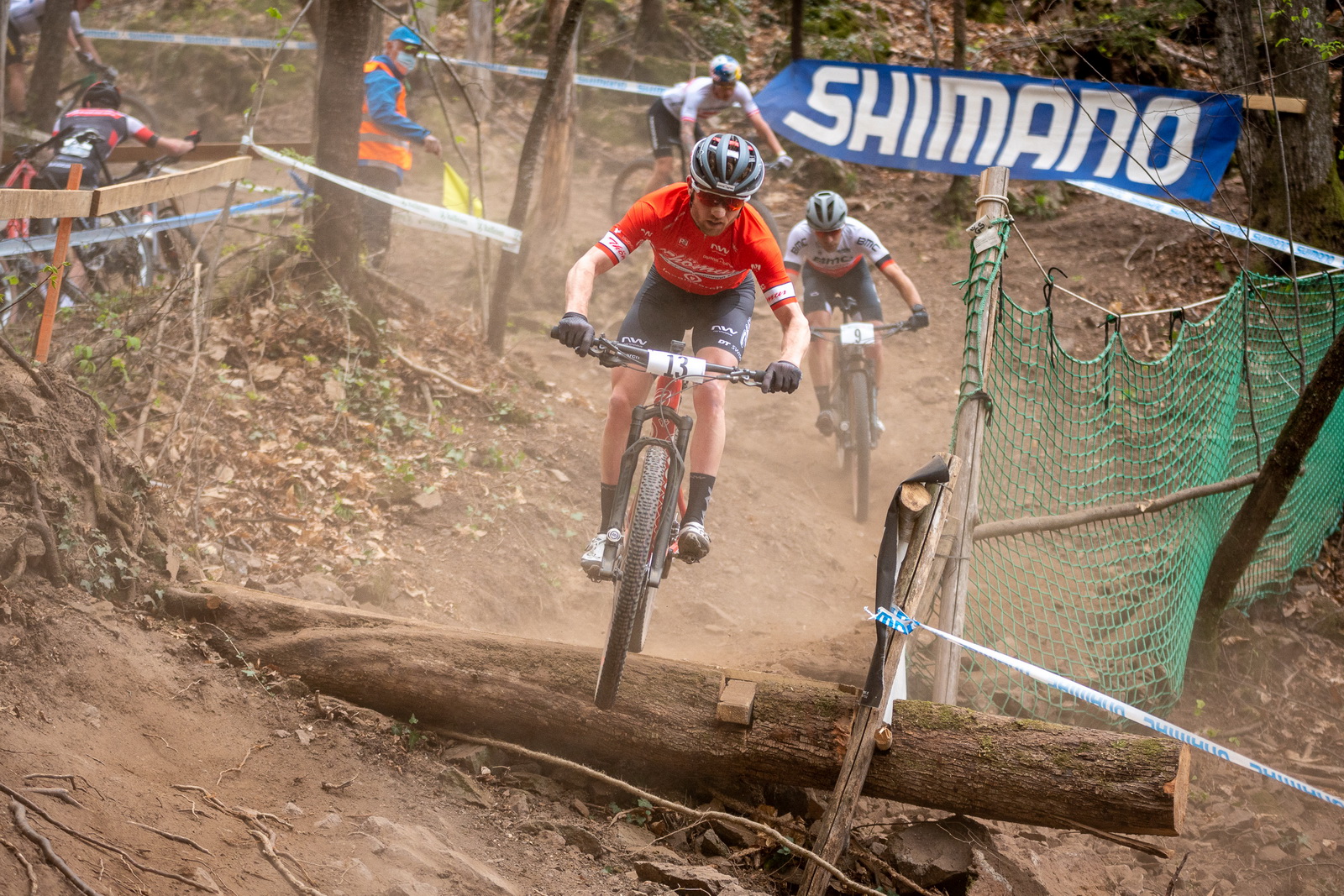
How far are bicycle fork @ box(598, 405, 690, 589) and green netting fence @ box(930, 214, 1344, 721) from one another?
1.46 meters

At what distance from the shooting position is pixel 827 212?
7.03m

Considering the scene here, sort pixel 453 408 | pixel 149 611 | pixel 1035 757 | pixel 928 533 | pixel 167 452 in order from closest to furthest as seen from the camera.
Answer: pixel 1035 757
pixel 928 533
pixel 149 611
pixel 167 452
pixel 453 408

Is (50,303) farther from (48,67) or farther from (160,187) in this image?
(48,67)

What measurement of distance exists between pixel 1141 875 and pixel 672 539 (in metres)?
2.60

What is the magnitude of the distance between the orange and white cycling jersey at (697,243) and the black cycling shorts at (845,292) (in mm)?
3316

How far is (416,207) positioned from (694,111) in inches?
140

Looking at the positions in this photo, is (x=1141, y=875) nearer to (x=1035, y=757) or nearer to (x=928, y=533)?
(x=1035, y=757)

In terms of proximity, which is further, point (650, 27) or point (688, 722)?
point (650, 27)

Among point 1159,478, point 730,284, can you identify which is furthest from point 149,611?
point 1159,478

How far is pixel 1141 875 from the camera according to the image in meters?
4.24

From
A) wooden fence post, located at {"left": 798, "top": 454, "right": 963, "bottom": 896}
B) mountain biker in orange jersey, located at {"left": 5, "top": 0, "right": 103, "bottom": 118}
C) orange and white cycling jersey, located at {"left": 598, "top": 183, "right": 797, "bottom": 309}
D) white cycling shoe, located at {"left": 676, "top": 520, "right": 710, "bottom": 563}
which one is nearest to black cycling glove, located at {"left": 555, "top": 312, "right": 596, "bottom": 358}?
orange and white cycling jersey, located at {"left": 598, "top": 183, "right": 797, "bottom": 309}

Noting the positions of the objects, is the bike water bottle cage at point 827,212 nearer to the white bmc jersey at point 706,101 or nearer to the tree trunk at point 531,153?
the tree trunk at point 531,153

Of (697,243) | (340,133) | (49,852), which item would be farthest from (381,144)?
(49,852)

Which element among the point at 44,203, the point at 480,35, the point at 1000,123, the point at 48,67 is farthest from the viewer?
the point at 480,35
